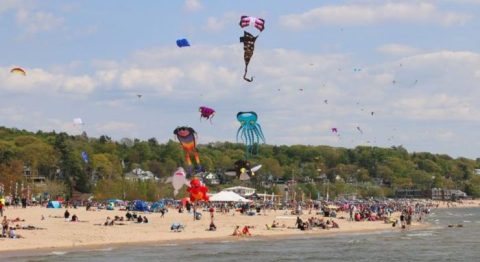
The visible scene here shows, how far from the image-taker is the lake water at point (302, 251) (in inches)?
1326

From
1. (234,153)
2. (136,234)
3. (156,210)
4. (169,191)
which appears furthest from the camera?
(234,153)

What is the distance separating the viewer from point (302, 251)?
38219 millimetres

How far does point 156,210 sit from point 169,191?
41541 millimetres

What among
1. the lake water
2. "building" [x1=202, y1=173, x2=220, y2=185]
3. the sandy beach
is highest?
"building" [x1=202, y1=173, x2=220, y2=185]

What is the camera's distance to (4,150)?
103 m

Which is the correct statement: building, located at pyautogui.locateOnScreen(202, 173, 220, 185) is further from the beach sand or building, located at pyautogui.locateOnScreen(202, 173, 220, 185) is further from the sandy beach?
the beach sand

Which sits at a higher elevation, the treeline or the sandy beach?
the treeline

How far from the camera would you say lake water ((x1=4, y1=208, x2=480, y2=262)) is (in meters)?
33.7

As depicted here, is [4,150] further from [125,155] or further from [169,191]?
[125,155]

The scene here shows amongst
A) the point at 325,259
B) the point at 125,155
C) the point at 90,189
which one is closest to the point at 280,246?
the point at 325,259

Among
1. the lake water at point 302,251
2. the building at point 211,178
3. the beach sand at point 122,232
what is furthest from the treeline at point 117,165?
the lake water at point 302,251

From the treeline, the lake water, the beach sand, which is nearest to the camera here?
the lake water

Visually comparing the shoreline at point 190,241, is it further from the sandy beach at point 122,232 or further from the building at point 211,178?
the building at point 211,178

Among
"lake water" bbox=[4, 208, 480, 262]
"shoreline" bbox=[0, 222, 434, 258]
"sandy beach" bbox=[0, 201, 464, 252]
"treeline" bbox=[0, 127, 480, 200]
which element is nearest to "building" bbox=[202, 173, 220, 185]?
Result: "treeline" bbox=[0, 127, 480, 200]
